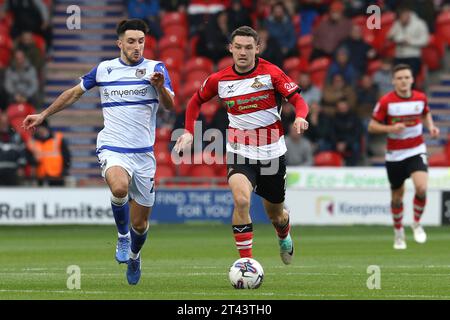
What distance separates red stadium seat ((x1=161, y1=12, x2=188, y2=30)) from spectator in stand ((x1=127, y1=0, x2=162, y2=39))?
0.23m

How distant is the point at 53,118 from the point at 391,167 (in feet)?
39.1

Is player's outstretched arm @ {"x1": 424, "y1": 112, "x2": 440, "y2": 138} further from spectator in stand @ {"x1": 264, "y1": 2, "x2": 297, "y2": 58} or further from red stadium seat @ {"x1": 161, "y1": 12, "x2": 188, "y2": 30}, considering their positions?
red stadium seat @ {"x1": 161, "y1": 12, "x2": 188, "y2": 30}

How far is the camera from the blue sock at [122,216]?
482 inches

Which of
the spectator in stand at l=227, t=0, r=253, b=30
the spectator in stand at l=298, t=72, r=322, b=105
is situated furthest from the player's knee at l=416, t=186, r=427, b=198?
the spectator in stand at l=227, t=0, r=253, b=30

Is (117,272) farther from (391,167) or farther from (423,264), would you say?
(391,167)

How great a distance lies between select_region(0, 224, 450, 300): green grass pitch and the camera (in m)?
11.1

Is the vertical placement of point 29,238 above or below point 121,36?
below

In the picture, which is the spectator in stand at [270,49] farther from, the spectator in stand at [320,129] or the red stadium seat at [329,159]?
the red stadium seat at [329,159]

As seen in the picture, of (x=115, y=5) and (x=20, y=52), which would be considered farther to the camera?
(x=115, y=5)

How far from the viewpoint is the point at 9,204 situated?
24.0m

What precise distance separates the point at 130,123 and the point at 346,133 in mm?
14077

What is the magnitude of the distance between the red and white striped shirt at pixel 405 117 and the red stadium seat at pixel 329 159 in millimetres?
6939
